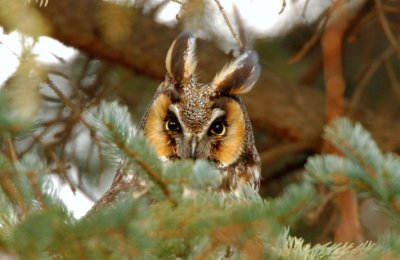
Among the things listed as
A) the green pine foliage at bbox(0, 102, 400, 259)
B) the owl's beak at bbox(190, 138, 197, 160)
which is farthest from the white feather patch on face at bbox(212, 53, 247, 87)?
the green pine foliage at bbox(0, 102, 400, 259)

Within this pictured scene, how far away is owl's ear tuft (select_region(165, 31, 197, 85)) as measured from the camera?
2.82 meters

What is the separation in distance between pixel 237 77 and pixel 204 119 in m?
0.23

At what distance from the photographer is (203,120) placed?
2.74 meters

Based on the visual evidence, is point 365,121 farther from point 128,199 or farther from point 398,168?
point 128,199

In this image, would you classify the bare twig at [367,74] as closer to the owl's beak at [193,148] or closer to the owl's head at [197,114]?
the owl's head at [197,114]

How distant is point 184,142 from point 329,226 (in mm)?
1245

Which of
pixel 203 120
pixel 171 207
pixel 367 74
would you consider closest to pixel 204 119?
pixel 203 120

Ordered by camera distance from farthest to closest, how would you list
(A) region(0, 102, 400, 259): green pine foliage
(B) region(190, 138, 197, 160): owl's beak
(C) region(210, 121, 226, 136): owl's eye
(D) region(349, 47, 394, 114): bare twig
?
(D) region(349, 47, 394, 114): bare twig < (C) region(210, 121, 226, 136): owl's eye < (B) region(190, 138, 197, 160): owl's beak < (A) region(0, 102, 400, 259): green pine foliage

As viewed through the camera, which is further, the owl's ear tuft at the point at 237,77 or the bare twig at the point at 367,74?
the bare twig at the point at 367,74

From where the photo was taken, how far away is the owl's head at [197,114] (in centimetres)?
273

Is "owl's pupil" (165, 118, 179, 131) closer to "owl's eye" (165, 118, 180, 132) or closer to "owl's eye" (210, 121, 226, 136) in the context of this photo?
"owl's eye" (165, 118, 180, 132)

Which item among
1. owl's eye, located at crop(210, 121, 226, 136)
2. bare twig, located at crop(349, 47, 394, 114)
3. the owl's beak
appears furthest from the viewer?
bare twig, located at crop(349, 47, 394, 114)

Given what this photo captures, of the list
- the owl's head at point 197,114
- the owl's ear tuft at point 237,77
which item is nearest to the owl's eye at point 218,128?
the owl's head at point 197,114

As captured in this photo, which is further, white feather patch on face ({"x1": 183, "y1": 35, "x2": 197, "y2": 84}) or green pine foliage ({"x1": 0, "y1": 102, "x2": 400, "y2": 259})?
white feather patch on face ({"x1": 183, "y1": 35, "x2": 197, "y2": 84})
